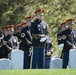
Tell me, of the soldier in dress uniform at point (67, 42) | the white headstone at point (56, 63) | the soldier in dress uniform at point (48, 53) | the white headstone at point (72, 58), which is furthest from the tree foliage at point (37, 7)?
the white headstone at point (72, 58)

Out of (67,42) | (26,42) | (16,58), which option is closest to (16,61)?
(16,58)

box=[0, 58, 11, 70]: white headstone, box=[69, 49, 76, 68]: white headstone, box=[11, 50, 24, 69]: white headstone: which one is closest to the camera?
box=[0, 58, 11, 70]: white headstone

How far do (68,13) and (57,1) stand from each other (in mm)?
1124

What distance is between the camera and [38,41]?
13.6 meters

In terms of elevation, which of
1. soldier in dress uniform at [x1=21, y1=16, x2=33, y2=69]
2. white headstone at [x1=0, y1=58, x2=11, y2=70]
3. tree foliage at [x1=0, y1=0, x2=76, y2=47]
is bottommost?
white headstone at [x1=0, y1=58, x2=11, y2=70]

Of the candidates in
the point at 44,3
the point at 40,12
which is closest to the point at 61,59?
the point at 40,12

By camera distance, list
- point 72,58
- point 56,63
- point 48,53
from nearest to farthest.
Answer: point 72,58 < point 56,63 < point 48,53

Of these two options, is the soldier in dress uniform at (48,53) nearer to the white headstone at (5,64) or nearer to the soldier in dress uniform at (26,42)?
the soldier in dress uniform at (26,42)

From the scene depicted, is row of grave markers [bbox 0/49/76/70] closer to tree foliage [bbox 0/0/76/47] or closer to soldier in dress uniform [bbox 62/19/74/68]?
soldier in dress uniform [bbox 62/19/74/68]

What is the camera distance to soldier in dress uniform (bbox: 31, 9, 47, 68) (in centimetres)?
1355

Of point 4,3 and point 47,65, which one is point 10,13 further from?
point 47,65

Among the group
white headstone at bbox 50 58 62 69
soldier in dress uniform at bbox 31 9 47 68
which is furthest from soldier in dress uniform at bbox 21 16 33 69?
white headstone at bbox 50 58 62 69

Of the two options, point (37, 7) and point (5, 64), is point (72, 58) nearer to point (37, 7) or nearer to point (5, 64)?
point (5, 64)

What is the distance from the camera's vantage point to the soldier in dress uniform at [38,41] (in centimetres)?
1355
